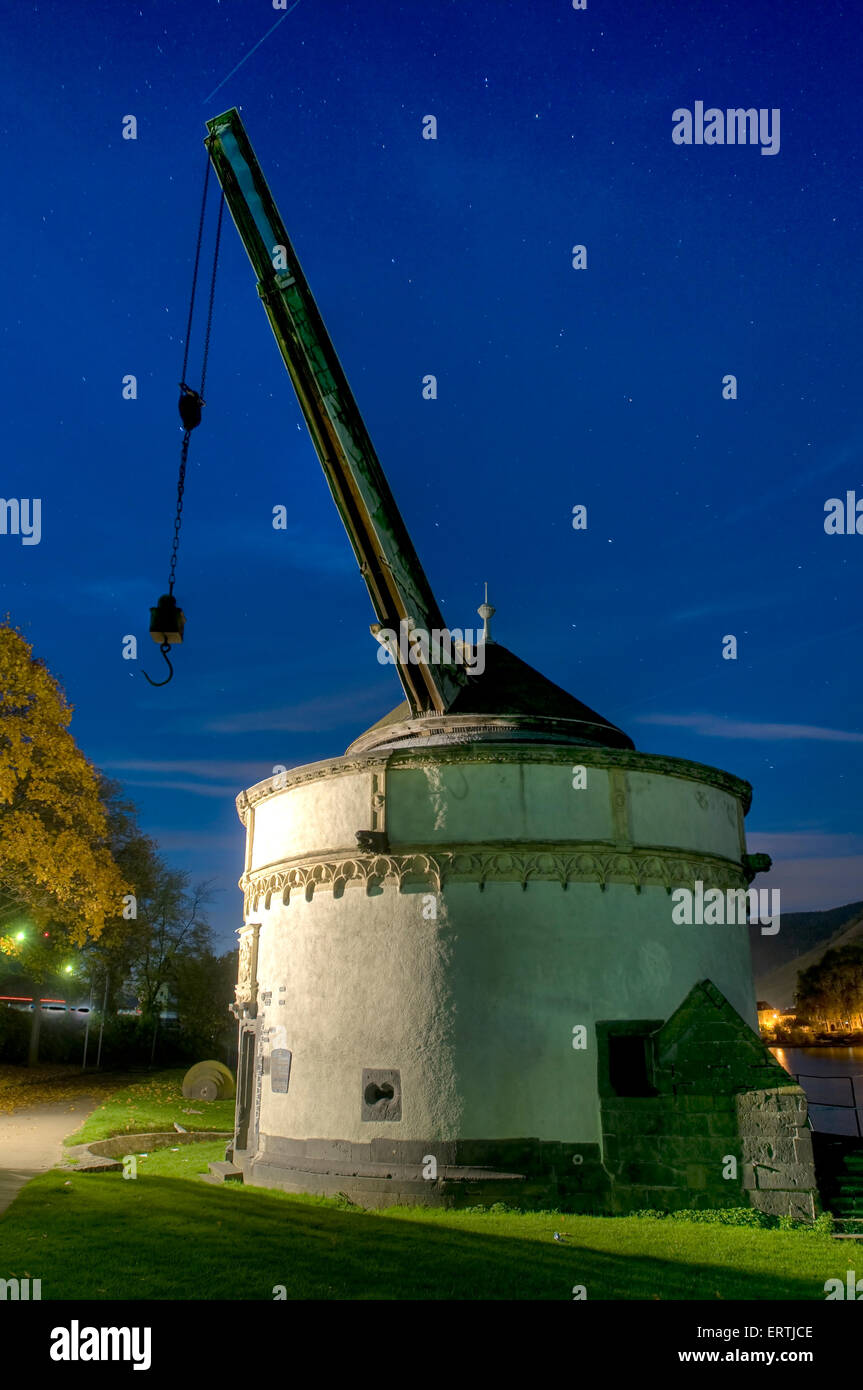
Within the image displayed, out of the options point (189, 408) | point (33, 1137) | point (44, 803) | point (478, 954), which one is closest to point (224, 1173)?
point (33, 1137)

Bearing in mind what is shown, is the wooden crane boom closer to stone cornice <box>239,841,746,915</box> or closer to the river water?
stone cornice <box>239,841,746,915</box>

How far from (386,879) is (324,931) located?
1.75 meters

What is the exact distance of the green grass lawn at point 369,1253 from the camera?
9.52 m

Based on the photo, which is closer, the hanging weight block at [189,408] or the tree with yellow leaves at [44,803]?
the hanging weight block at [189,408]

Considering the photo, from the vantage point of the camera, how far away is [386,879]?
16859 mm

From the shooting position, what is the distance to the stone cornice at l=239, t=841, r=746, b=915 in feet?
53.4

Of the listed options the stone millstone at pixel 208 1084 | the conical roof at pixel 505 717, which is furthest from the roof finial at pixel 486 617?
the stone millstone at pixel 208 1084

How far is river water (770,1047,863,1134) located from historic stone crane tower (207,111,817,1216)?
98.0 feet

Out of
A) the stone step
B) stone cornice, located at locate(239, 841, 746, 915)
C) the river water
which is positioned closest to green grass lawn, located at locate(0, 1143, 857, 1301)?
the stone step

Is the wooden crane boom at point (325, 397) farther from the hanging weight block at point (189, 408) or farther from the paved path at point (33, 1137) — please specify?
the paved path at point (33, 1137)

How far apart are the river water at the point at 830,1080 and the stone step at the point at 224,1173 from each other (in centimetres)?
3016

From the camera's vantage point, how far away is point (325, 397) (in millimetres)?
17891
